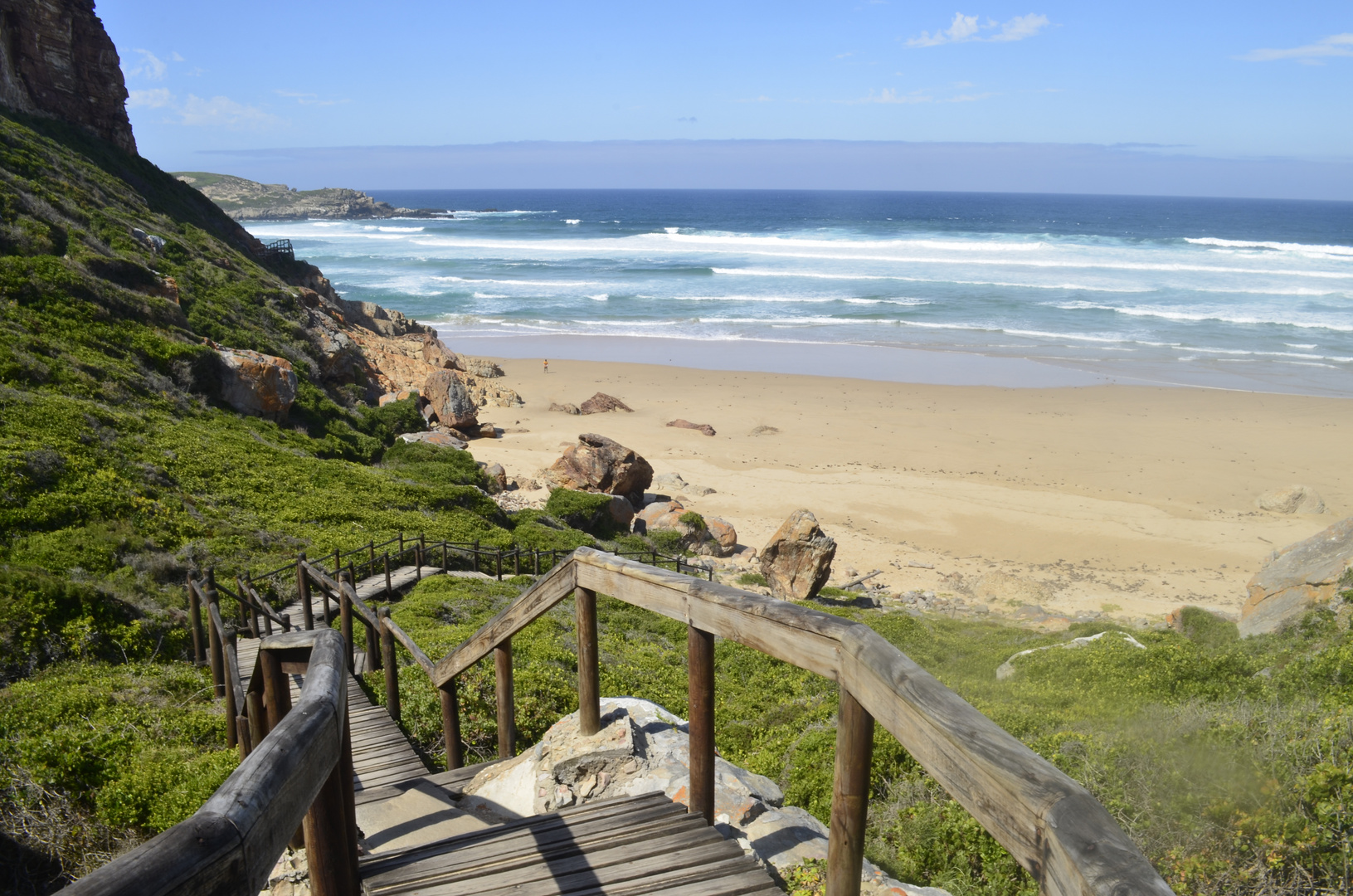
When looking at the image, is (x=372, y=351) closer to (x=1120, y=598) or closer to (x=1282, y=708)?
(x=1120, y=598)

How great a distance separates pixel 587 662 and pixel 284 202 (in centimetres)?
15788

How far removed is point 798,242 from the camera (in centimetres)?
8219

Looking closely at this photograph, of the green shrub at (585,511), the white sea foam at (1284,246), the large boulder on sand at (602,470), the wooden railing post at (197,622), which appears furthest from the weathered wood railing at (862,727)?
the white sea foam at (1284,246)

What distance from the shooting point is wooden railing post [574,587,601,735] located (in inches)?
158

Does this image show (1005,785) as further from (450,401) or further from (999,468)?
(450,401)

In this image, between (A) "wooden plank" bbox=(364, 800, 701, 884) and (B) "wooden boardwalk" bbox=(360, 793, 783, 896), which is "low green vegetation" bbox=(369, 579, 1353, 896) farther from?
(A) "wooden plank" bbox=(364, 800, 701, 884)

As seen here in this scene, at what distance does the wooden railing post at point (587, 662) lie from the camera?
400 cm

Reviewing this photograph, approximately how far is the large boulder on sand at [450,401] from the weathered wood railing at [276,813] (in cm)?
2217

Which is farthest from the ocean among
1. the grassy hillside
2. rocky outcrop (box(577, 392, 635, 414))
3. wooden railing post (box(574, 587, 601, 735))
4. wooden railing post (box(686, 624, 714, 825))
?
wooden railing post (box(686, 624, 714, 825))

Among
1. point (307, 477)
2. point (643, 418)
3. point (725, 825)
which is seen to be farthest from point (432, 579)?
point (643, 418)

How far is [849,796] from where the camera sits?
2467 millimetres

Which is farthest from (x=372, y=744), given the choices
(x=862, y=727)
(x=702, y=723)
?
(x=862, y=727)

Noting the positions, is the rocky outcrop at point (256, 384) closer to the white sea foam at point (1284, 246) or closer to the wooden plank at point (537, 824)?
the wooden plank at point (537, 824)

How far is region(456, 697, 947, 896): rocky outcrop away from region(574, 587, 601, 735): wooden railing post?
0.08 meters
